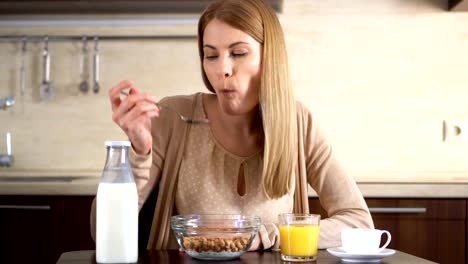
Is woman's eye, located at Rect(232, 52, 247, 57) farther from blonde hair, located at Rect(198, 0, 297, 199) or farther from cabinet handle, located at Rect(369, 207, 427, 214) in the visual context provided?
cabinet handle, located at Rect(369, 207, 427, 214)

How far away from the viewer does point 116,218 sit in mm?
1239

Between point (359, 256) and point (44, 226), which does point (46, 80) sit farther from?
point (359, 256)

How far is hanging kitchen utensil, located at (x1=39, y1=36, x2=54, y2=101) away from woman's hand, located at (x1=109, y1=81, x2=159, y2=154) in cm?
177

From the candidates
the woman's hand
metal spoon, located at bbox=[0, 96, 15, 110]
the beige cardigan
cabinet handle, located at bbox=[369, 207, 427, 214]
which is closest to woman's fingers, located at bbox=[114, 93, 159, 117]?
the woman's hand

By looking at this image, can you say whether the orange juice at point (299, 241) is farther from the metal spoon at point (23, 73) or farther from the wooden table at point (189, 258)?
the metal spoon at point (23, 73)

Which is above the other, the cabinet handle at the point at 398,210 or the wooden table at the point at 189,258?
the wooden table at the point at 189,258

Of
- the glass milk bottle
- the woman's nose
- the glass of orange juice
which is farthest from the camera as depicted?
the woman's nose

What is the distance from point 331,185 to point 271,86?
30cm

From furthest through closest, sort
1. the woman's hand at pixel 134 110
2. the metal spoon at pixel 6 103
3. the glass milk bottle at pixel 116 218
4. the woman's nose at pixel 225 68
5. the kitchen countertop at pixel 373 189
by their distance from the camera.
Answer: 1. the metal spoon at pixel 6 103
2. the kitchen countertop at pixel 373 189
3. the woman's nose at pixel 225 68
4. the woman's hand at pixel 134 110
5. the glass milk bottle at pixel 116 218

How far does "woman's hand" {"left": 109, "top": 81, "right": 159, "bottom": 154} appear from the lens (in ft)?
4.74

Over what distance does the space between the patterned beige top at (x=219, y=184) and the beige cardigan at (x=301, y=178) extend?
0.10ft

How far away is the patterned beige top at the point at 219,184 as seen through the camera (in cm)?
173

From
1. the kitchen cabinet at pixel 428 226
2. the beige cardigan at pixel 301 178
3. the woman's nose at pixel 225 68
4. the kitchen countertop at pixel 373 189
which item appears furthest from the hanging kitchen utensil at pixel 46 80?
the woman's nose at pixel 225 68

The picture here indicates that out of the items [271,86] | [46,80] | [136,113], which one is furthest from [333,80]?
[136,113]
